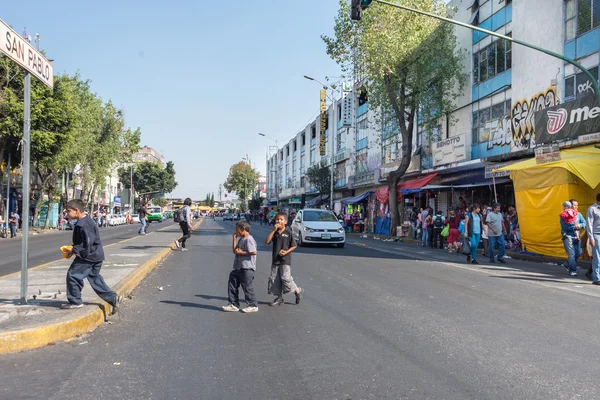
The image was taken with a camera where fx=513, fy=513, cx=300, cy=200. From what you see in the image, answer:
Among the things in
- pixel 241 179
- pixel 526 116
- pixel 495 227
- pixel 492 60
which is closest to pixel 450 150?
pixel 492 60

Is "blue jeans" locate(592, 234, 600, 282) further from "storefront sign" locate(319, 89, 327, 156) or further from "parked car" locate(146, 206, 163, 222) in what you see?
"parked car" locate(146, 206, 163, 222)

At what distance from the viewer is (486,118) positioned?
25.9 meters

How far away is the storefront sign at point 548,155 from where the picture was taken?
50.1 ft

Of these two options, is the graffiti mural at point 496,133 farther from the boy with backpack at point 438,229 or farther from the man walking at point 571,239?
the man walking at point 571,239

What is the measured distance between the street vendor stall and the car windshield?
24.2 feet

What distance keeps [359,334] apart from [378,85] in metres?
24.4

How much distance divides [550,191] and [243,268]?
460 inches

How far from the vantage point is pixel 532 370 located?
4.70 m

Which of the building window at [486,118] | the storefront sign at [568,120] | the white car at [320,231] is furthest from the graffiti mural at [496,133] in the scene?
the white car at [320,231]

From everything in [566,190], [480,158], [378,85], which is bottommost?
[566,190]

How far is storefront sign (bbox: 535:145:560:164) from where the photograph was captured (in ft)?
50.1

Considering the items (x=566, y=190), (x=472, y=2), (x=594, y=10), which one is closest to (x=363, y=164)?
(x=472, y=2)

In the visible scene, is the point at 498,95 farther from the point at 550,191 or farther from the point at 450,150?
the point at 550,191

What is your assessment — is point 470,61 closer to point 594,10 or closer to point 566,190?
point 594,10
